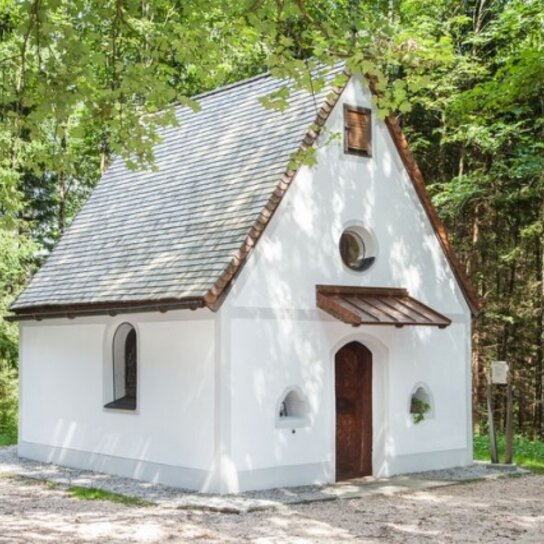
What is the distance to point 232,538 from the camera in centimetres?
960

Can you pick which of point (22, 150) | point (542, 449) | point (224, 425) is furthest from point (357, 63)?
point (22, 150)

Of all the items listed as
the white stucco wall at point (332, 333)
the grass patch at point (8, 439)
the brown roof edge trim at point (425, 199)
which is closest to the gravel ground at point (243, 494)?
the white stucco wall at point (332, 333)

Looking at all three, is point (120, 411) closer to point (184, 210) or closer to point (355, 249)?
point (184, 210)

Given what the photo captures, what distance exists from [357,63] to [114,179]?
1092 cm

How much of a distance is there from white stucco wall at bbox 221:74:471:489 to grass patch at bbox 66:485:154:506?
1.36 meters

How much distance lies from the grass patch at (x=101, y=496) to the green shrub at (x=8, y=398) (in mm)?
11570

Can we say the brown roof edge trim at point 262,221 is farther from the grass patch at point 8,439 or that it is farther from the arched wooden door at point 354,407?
the grass patch at point 8,439

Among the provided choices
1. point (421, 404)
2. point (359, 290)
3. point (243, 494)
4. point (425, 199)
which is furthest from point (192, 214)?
point (421, 404)

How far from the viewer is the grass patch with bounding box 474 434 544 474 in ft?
52.4

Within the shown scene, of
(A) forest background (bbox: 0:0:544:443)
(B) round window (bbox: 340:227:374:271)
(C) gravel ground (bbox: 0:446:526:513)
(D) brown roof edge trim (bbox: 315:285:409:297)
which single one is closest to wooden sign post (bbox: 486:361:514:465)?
(C) gravel ground (bbox: 0:446:526:513)

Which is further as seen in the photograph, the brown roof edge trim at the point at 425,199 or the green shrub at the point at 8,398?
the green shrub at the point at 8,398

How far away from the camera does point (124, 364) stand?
15.0 metres

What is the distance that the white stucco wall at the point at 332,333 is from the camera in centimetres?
1281

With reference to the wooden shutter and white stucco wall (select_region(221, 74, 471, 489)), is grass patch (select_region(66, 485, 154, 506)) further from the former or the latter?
the wooden shutter
